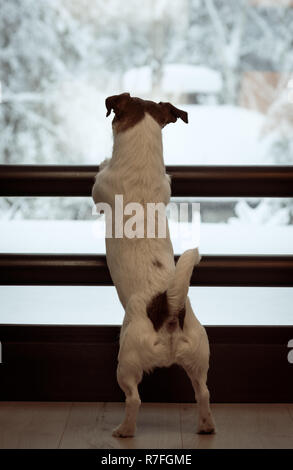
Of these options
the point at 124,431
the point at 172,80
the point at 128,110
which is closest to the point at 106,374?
the point at 124,431

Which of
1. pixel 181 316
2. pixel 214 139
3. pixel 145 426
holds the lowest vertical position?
pixel 145 426

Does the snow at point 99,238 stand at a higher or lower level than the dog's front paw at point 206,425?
higher

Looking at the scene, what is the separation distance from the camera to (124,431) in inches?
87.5

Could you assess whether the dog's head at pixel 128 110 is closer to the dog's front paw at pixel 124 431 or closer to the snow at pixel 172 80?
the dog's front paw at pixel 124 431

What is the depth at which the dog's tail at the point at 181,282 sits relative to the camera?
212cm

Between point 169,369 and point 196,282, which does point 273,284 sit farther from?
point 169,369

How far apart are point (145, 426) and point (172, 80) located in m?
2.02

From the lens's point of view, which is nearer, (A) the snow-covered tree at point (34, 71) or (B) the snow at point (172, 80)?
(A) the snow-covered tree at point (34, 71)

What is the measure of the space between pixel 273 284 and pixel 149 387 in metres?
0.54

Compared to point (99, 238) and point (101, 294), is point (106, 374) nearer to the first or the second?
point (101, 294)

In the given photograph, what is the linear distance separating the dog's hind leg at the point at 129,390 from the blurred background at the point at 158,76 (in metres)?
0.99

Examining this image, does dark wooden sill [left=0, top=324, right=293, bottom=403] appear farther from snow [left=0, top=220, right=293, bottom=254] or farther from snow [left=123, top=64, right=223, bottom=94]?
snow [left=123, top=64, right=223, bottom=94]

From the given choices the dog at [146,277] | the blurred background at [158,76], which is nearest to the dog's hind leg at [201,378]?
the dog at [146,277]

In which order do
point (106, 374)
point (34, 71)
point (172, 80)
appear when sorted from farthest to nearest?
point (172, 80)
point (34, 71)
point (106, 374)
